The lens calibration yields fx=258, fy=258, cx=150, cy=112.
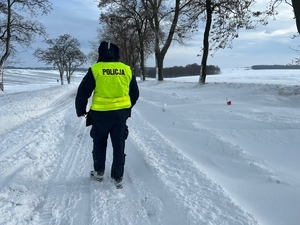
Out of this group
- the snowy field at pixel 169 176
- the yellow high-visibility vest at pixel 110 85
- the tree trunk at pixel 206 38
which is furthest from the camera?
the tree trunk at pixel 206 38

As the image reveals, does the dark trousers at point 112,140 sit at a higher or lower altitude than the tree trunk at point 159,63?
lower

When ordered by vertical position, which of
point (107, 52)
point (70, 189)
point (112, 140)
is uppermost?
point (107, 52)

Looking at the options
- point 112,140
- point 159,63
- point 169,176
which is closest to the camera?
point 112,140

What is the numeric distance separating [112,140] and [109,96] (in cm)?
66

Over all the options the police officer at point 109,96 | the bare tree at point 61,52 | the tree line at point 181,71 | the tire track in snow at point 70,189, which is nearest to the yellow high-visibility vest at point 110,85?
the police officer at point 109,96

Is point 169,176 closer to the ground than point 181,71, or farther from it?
closer to the ground

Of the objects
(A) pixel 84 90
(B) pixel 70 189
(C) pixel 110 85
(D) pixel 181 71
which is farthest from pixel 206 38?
(D) pixel 181 71

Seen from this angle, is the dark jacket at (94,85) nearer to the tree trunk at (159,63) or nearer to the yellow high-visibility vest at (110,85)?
the yellow high-visibility vest at (110,85)

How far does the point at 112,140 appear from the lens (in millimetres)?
3680

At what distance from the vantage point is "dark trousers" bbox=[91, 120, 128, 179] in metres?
3.57

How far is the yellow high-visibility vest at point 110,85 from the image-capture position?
3375 millimetres

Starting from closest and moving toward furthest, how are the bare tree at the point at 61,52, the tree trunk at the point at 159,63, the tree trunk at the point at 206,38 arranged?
the tree trunk at the point at 206,38, the tree trunk at the point at 159,63, the bare tree at the point at 61,52

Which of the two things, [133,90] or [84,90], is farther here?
[133,90]

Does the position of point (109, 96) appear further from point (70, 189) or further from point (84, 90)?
point (70, 189)
